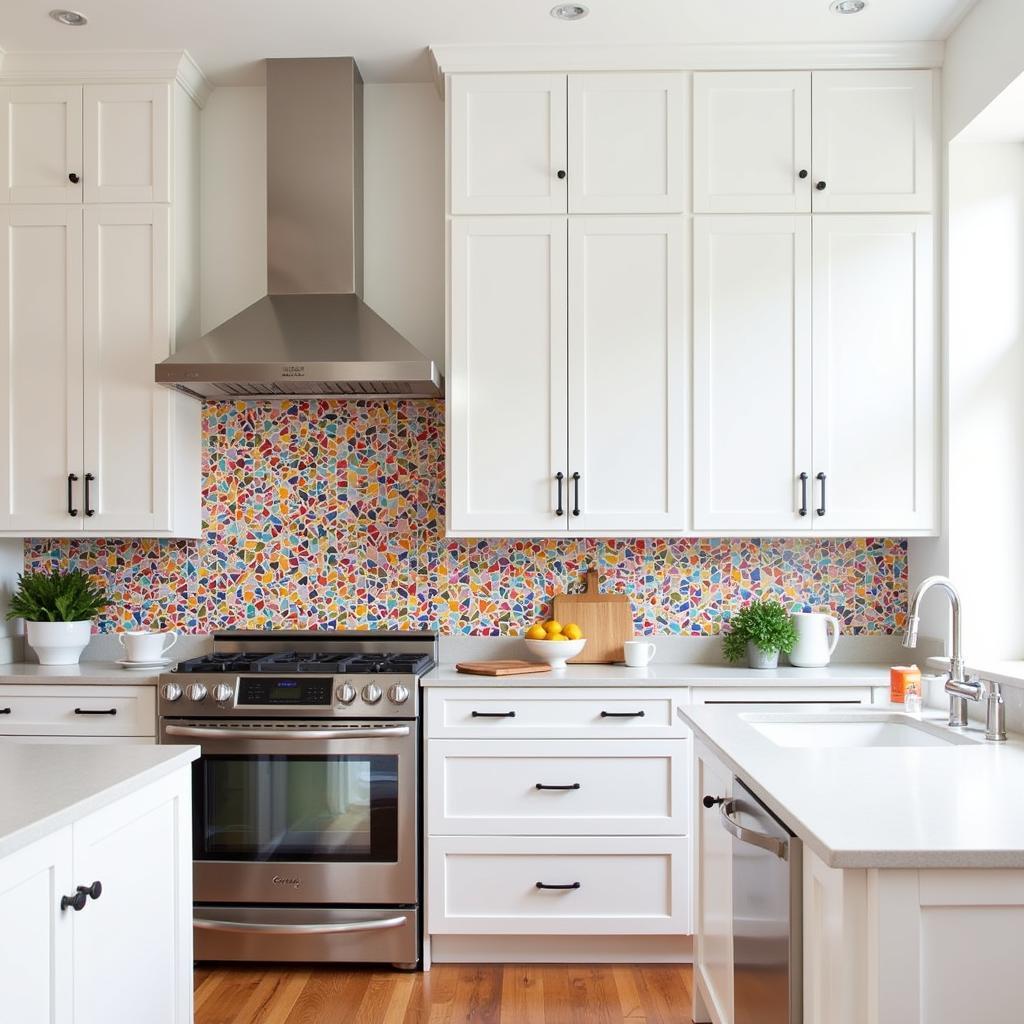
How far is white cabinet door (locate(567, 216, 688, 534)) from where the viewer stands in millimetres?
3266

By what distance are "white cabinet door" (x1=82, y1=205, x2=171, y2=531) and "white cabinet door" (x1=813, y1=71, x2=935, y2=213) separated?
7.26 ft

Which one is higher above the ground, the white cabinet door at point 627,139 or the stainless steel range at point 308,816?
the white cabinet door at point 627,139

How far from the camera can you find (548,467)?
327 cm

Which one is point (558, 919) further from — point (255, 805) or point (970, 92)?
point (970, 92)

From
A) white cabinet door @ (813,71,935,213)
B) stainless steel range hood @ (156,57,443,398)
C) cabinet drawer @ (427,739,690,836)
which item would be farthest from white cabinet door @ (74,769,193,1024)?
white cabinet door @ (813,71,935,213)

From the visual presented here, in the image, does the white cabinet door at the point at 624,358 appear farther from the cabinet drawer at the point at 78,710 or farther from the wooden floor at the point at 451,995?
the cabinet drawer at the point at 78,710

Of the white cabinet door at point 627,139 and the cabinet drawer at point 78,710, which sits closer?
the cabinet drawer at point 78,710

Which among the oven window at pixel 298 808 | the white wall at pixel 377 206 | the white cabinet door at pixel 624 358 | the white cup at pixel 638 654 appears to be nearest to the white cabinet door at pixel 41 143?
the white wall at pixel 377 206

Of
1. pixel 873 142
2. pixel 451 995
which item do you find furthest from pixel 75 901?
pixel 873 142

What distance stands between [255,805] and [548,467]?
1.41 meters

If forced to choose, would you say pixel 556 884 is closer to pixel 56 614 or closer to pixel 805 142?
pixel 56 614

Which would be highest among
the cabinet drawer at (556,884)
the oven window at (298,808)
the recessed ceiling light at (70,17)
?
the recessed ceiling light at (70,17)

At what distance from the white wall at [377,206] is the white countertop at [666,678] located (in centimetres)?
123

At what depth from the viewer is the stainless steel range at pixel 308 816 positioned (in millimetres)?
3051
